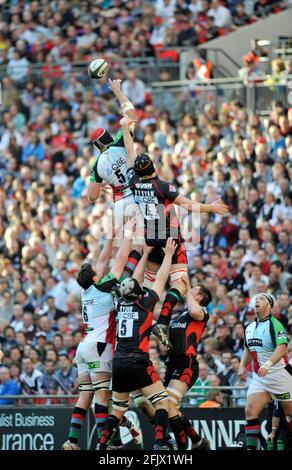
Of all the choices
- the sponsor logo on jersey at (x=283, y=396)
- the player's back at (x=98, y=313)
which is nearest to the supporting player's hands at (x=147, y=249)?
the player's back at (x=98, y=313)

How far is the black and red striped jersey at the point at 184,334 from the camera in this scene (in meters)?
18.2

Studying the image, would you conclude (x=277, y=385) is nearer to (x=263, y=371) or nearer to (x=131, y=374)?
(x=263, y=371)

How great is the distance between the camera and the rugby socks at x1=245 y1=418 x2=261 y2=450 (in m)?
18.5

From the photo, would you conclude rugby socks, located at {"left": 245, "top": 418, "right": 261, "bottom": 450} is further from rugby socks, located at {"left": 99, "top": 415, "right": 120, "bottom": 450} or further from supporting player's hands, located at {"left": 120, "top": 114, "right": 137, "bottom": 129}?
supporting player's hands, located at {"left": 120, "top": 114, "right": 137, "bottom": 129}

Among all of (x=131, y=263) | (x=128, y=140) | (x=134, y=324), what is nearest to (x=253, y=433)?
(x=134, y=324)

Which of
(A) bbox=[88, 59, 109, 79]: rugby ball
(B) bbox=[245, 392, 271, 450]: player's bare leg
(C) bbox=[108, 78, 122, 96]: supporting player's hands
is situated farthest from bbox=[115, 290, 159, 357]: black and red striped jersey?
(A) bbox=[88, 59, 109, 79]: rugby ball

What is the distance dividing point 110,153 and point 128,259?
1386 millimetres

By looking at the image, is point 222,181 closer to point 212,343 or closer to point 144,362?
point 212,343

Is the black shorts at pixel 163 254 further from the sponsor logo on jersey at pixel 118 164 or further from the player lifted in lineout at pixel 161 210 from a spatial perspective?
the sponsor logo on jersey at pixel 118 164

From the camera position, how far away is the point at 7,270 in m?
27.1

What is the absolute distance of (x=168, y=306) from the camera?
18.0 metres

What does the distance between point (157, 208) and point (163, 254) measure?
2.24 ft

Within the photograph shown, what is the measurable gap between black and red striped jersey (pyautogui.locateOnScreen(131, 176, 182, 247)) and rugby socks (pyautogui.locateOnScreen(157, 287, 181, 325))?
0.63 metres
